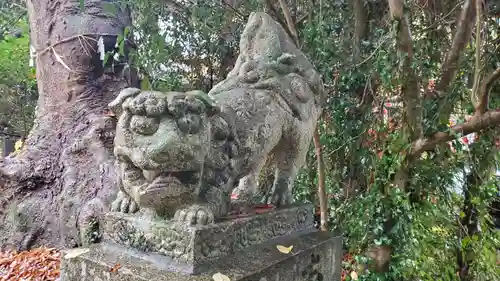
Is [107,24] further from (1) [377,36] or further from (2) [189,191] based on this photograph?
(2) [189,191]

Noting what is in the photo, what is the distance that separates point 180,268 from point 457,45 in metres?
2.28

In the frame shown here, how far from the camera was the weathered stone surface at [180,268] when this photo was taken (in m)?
1.31

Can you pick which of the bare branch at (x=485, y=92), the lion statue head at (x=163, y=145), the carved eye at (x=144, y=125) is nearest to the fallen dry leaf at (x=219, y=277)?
the lion statue head at (x=163, y=145)

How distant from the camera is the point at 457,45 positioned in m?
2.56

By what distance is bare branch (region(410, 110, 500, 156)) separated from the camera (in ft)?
7.38

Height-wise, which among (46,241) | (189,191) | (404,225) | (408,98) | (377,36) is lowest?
(46,241)

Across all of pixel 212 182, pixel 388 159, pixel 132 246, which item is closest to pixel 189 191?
pixel 212 182

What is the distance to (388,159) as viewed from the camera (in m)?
2.67

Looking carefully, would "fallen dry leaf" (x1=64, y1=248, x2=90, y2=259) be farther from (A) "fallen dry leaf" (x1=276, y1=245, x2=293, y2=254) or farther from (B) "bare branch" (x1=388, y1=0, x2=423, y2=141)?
(B) "bare branch" (x1=388, y1=0, x2=423, y2=141)

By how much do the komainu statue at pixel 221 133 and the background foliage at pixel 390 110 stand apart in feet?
2.34

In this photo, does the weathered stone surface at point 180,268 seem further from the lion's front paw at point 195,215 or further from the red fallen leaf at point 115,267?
the lion's front paw at point 195,215

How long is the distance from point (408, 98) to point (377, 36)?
76cm

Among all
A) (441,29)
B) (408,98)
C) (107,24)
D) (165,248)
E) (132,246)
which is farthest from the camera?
(107,24)

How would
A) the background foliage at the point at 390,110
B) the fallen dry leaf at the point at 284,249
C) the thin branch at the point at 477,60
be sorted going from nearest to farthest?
the fallen dry leaf at the point at 284,249 < the thin branch at the point at 477,60 < the background foliage at the point at 390,110
